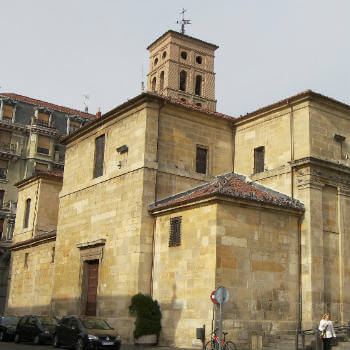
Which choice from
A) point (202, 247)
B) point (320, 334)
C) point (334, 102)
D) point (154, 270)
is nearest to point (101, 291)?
point (154, 270)

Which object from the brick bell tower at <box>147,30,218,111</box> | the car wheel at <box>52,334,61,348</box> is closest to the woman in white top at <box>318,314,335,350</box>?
the car wheel at <box>52,334,61,348</box>

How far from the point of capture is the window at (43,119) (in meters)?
→ 56.0

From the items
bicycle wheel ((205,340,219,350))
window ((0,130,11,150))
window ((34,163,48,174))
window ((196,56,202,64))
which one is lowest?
bicycle wheel ((205,340,219,350))

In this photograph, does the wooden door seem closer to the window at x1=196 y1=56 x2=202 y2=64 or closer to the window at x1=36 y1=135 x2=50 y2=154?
the window at x1=196 y1=56 x2=202 y2=64

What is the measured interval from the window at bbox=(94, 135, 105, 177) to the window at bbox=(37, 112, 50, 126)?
28.7m

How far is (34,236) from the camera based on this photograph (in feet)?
123

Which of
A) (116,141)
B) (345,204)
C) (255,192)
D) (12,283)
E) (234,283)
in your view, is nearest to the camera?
(234,283)

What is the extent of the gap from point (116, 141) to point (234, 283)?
386 inches

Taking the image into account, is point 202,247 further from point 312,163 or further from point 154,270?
point 312,163

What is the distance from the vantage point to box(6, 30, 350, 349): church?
2139 cm

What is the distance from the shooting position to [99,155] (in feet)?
93.6

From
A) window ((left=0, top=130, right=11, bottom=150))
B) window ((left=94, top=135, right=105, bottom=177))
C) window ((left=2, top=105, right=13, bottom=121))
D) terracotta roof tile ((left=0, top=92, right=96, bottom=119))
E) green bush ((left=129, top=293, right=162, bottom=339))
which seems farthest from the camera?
terracotta roof tile ((left=0, top=92, right=96, bottom=119))

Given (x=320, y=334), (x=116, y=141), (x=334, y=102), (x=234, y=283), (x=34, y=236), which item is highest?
(x=334, y=102)

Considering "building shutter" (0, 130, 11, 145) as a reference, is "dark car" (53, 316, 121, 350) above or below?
below
